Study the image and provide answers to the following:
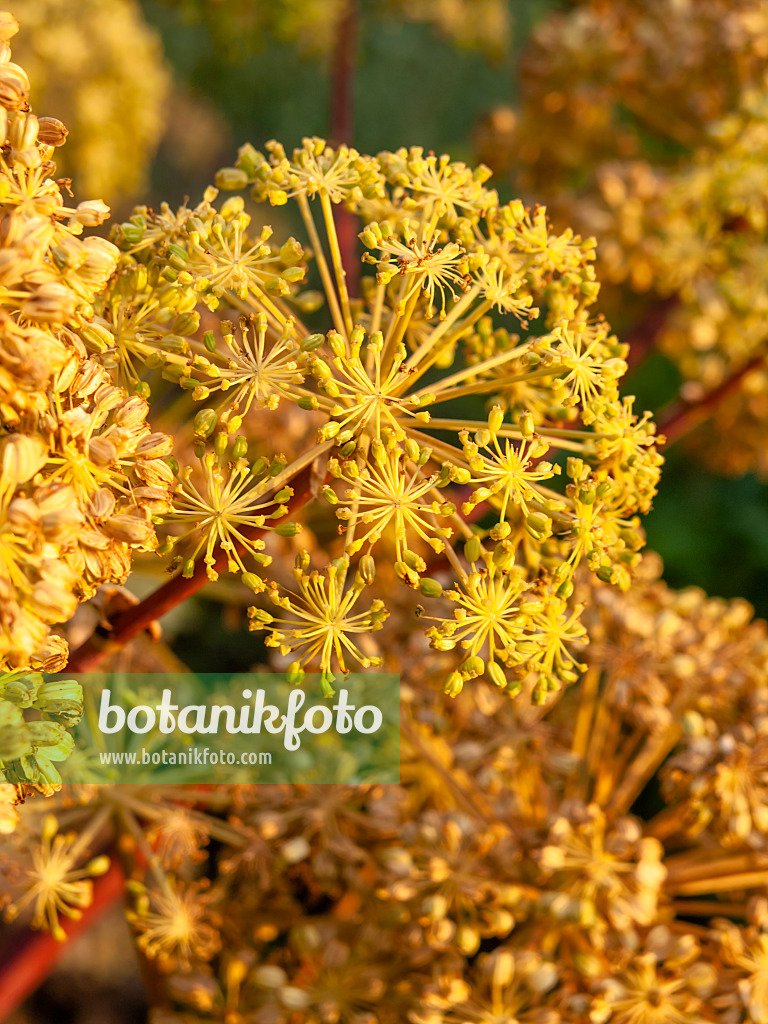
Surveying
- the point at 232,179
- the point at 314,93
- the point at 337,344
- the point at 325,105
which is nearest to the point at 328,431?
the point at 337,344

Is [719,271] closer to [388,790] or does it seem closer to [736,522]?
[736,522]

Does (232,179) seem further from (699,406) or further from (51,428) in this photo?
(699,406)

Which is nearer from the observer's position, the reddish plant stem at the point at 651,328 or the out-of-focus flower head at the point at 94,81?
the reddish plant stem at the point at 651,328

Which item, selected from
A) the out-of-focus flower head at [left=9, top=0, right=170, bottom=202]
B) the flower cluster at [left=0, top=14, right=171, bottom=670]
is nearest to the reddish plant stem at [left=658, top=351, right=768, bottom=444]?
the flower cluster at [left=0, top=14, right=171, bottom=670]

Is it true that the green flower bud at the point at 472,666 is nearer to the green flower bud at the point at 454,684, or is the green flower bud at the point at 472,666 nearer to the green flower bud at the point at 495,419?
the green flower bud at the point at 454,684

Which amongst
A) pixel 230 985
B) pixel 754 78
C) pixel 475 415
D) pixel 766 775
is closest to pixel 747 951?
pixel 766 775

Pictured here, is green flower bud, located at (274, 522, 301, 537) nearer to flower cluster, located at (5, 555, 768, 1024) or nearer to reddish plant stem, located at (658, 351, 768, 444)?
flower cluster, located at (5, 555, 768, 1024)

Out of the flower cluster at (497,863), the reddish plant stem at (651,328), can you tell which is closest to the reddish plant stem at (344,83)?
the reddish plant stem at (651,328)
